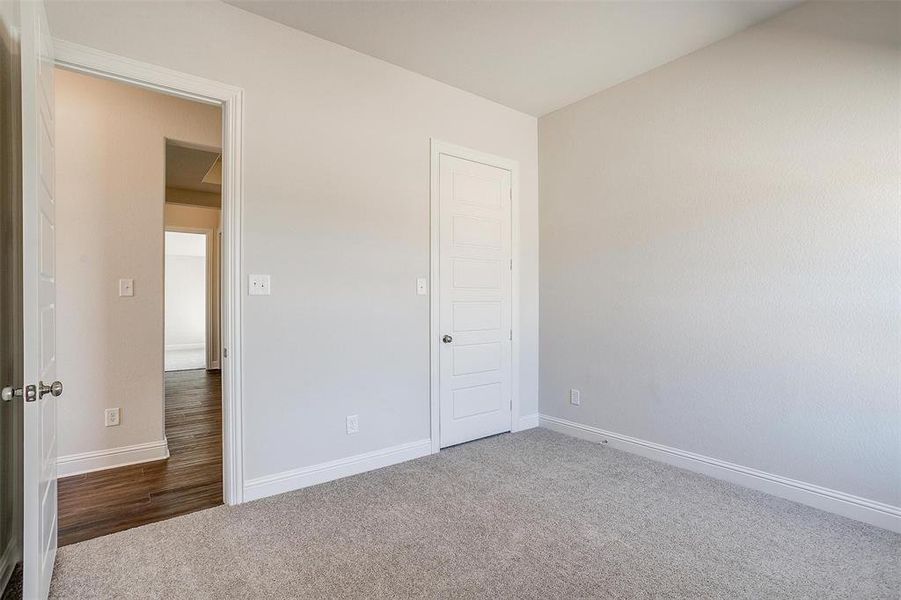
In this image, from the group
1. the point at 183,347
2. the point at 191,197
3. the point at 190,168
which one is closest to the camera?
the point at 190,168

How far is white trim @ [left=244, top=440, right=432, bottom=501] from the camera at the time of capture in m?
2.58

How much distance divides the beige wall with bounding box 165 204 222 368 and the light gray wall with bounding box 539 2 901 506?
5566 mm

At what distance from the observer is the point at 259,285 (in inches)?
101

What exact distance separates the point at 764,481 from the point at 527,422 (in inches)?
69.2

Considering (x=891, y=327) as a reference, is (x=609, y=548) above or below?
below

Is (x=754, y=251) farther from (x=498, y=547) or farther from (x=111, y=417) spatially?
(x=111, y=417)

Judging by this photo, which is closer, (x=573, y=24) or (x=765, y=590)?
(x=765, y=590)

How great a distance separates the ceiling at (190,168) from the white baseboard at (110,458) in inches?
98.1

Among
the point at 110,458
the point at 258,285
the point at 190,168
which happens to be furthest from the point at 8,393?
the point at 190,168

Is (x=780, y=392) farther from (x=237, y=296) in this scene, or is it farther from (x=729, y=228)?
(x=237, y=296)

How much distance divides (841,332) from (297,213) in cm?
312

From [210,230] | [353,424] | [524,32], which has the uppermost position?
[524,32]

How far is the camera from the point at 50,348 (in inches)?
72.7

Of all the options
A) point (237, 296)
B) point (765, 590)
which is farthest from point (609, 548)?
point (237, 296)
